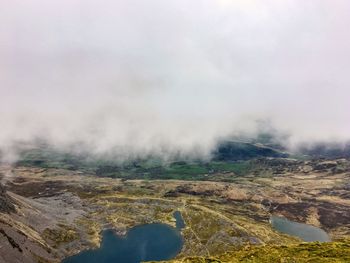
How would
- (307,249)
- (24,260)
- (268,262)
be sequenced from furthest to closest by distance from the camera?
(24,260), (307,249), (268,262)

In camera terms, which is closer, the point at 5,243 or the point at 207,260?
the point at 207,260

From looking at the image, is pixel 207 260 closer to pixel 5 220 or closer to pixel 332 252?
pixel 332 252

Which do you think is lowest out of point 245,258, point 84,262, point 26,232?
point 84,262

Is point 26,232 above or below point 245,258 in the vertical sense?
below

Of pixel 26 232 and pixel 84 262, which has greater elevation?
pixel 26 232

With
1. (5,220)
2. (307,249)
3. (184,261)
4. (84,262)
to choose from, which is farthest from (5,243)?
(307,249)

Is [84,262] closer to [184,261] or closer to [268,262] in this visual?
[184,261]

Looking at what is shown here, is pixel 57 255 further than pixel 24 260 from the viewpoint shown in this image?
Yes

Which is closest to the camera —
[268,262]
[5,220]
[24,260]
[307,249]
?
[268,262]

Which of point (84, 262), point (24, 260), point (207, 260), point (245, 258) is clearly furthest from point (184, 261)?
point (84, 262)
